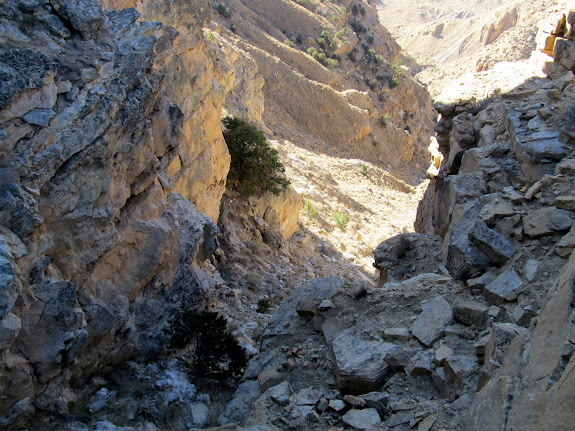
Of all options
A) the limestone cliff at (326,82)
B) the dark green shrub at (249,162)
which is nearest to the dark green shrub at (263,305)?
the dark green shrub at (249,162)

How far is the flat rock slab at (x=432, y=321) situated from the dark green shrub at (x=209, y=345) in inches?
123

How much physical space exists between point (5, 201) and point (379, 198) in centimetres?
2224

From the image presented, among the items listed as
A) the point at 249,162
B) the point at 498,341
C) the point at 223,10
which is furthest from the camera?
the point at 223,10

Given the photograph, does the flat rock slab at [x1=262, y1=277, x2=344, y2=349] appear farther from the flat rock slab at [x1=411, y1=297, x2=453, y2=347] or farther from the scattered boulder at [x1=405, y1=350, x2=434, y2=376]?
the scattered boulder at [x1=405, y1=350, x2=434, y2=376]

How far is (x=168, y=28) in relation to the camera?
909cm

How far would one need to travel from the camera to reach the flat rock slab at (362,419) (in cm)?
474

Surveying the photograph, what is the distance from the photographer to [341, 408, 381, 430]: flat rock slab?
474 centimetres

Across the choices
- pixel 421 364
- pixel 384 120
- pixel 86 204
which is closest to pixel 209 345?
pixel 86 204

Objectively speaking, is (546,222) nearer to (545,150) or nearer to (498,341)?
(545,150)

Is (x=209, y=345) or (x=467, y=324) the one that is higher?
(x=467, y=324)

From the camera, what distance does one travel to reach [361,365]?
5457 mm

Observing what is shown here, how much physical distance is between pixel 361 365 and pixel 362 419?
0.70 meters

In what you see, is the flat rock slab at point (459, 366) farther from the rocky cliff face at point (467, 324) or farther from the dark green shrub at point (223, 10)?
the dark green shrub at point (223, 10)

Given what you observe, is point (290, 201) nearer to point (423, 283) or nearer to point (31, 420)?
point (423, 283)
